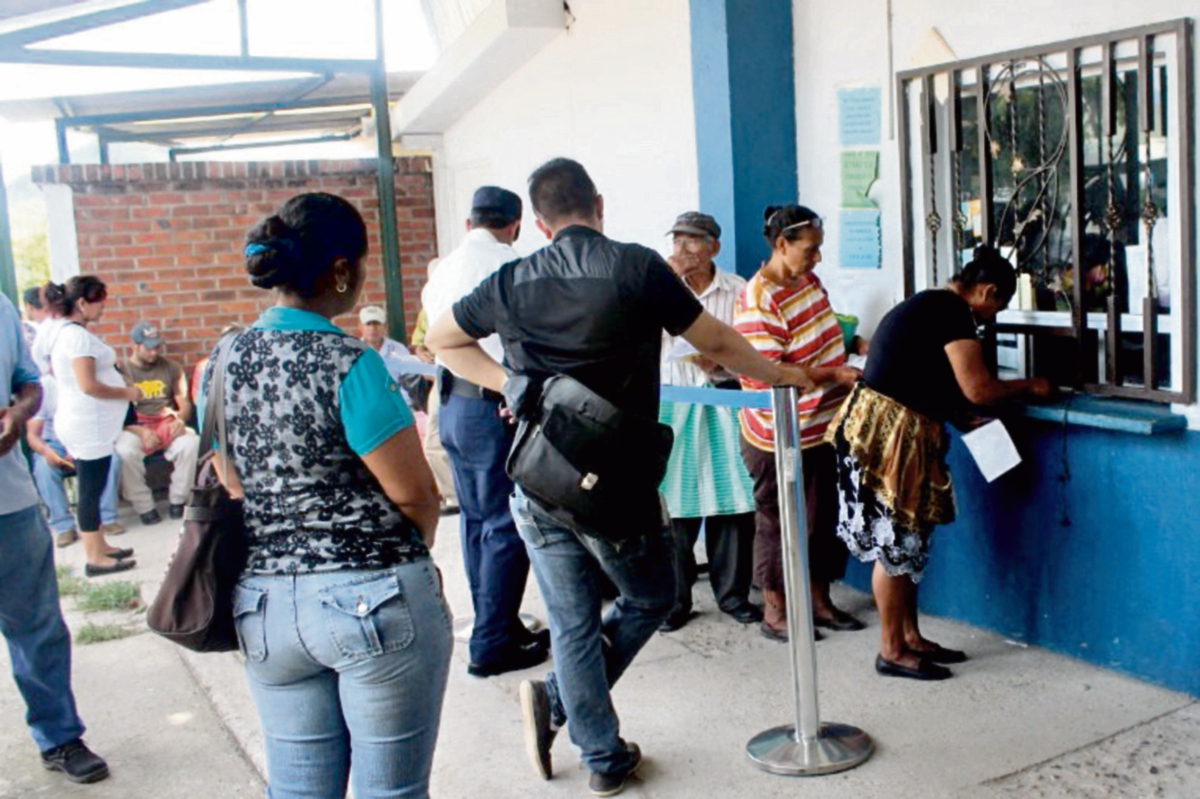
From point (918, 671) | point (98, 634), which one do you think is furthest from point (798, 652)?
point (98, 634)

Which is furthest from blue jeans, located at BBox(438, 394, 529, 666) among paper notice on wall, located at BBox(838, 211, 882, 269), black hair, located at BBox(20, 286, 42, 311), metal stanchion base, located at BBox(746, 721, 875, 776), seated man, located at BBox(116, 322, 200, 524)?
black hair, located at BBox(20, 286, 42, 311)

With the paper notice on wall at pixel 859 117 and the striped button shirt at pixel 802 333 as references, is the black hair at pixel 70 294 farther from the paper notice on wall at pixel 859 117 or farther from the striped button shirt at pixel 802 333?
the paper notice on wall at pixel 859 117

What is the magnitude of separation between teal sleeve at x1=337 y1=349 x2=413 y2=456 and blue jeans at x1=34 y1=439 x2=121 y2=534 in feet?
19.6

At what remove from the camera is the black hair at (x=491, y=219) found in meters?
4.72

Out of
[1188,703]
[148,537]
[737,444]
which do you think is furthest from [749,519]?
[148,537]

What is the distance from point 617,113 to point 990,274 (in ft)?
10.8

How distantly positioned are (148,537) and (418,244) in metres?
3.36

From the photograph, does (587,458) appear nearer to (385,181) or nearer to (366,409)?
(366,409)

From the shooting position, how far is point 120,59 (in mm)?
8125

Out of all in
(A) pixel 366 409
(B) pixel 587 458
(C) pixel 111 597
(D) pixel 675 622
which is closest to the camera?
(A) pixel 366 409

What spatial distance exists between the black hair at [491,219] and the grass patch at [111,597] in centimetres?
294

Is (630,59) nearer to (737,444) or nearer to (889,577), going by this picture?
(737,444)

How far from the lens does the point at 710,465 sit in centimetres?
523

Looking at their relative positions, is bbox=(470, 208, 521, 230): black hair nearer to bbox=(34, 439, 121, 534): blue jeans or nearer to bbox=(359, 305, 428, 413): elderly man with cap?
bbox=(359, 305, 428, 413): elderly man with cap
